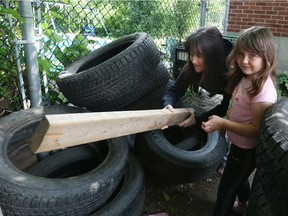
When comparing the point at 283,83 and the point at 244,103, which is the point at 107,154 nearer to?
the point at 244,103

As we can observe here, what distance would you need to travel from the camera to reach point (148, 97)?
8.64 feet

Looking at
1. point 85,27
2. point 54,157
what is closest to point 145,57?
point 54,157

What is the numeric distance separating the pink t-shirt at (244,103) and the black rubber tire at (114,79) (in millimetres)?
872

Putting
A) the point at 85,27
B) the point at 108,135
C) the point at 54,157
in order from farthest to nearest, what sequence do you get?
the point at 85,27 < the point at 54,157 < the point at 108,135

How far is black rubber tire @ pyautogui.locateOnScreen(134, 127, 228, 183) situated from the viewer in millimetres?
2189

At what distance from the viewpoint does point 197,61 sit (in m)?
1.93

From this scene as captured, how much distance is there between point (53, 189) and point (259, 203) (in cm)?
115

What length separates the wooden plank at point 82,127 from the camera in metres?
1.15

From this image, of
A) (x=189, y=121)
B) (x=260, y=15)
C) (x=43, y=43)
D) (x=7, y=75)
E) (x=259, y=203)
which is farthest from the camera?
(x=260, y=15)

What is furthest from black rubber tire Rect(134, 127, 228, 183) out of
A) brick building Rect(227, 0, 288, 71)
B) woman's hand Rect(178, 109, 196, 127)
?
brick building Rect(227, 0, 288, 71)

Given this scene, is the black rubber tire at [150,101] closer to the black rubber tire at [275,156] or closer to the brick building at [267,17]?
the black rubber tire at [275,156]

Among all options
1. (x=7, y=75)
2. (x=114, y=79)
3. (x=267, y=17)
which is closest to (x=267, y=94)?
(x=114, y=79)

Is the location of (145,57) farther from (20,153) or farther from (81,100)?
(20,153)

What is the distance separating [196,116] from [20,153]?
1.44 metres
